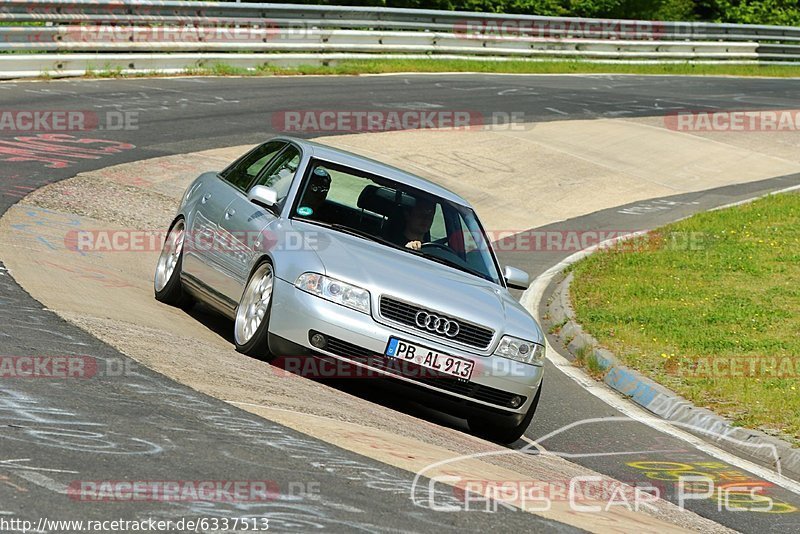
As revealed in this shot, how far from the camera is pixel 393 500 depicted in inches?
218

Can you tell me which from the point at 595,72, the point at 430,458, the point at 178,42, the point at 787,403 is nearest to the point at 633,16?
the point at 595,72

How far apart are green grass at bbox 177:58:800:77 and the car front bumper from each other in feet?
62.8

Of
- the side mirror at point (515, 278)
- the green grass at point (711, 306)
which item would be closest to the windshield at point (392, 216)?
the side mirror at point (515, 278)

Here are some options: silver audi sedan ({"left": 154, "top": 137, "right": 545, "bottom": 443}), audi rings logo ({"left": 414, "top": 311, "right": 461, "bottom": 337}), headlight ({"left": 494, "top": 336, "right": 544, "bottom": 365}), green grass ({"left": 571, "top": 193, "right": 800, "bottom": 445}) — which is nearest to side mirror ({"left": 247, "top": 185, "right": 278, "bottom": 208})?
silver audi sedan ({"left": 154, "top": 137, "right": 545, "bottom": 443})

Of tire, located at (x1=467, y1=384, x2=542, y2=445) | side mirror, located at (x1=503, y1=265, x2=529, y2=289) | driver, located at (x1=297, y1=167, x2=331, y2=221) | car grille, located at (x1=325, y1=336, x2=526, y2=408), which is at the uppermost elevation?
driver, located at (x1=297, y1=167, x2=331, y2=221)

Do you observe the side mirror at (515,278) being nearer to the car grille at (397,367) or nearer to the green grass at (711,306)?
the car grille at (397,367)

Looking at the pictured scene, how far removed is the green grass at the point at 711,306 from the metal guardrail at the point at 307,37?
1203cm

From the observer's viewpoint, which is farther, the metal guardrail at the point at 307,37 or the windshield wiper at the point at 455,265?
the metal guardrail at the point at 307,37

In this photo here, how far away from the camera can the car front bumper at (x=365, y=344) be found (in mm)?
7902

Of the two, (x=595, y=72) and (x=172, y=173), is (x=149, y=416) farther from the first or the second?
(x=595, y=72)

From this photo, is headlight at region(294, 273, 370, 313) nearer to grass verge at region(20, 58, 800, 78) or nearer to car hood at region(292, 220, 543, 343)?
car hood at region(292, 220, 543, 343)

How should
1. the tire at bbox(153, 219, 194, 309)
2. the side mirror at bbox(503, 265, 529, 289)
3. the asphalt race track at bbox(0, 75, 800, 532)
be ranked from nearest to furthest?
the asphalt race track at bbox(0, 75, 800, 532)
the side mirror at bbox(503, 265, 529, 289)
the tire at bbox(153, 219, 194, 309)

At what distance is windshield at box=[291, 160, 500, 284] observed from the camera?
9117 millimetres

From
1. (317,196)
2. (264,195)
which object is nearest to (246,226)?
(264,195)
